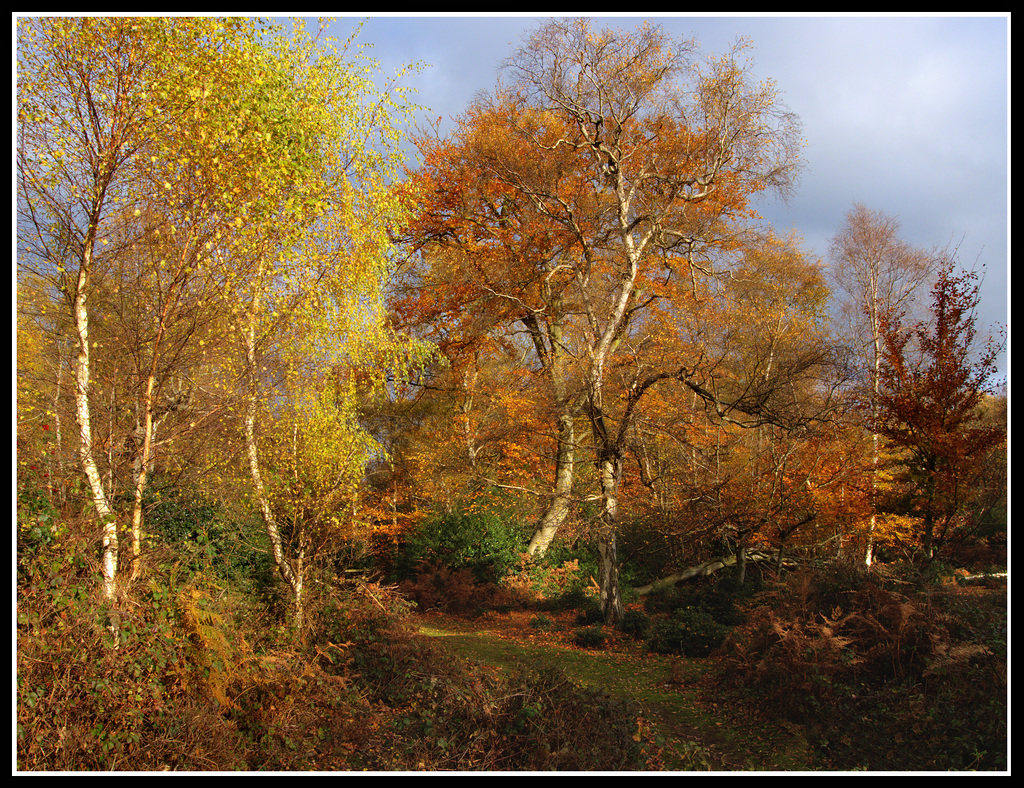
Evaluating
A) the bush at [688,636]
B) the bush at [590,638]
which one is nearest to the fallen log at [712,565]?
the bush at [688,636]

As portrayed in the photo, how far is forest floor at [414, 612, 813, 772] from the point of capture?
5.47m

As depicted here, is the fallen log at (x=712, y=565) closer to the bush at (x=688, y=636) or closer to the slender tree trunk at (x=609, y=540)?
the slender tree trunk at (x=609, y=540)

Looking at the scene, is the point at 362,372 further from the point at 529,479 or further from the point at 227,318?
the point at 529,479

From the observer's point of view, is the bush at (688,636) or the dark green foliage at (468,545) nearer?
the bush at (688,636)

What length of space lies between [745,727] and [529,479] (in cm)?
954

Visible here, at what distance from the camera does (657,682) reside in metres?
7.62

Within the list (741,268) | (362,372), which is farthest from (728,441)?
(362,372)

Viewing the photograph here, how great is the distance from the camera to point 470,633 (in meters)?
11.0

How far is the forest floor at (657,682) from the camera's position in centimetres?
547

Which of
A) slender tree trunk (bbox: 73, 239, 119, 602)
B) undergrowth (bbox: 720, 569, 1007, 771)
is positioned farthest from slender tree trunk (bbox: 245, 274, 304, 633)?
undergrowth (bbox: 720, 569, 1007, 771)

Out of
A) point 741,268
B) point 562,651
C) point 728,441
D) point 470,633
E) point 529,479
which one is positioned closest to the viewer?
point 562,651

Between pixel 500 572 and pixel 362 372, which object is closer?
pixel 362 372

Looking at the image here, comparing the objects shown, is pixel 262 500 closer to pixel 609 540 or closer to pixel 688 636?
pixel 609 540

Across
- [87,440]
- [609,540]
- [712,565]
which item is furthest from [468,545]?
A: [87,440]
